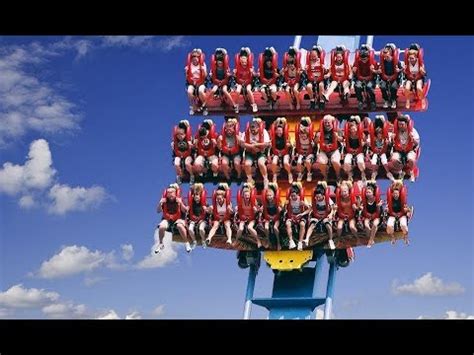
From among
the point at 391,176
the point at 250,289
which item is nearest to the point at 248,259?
the point at 250,289

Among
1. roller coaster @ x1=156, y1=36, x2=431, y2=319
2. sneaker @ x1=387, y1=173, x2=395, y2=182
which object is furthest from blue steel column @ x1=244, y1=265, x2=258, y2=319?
sneaker @ x1=387, y1=173, x2=395, y2=182

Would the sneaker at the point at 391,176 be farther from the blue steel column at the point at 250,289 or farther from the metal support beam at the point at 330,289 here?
the blue steel column at the point at 250,289

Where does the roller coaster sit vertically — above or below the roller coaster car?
above

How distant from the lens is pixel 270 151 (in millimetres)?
18141

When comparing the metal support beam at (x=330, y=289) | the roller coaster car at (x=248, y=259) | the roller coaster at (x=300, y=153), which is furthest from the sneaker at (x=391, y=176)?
the roller coaster car at (x=248, y=259)

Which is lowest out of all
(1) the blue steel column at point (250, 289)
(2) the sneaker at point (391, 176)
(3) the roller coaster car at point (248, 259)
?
(1) the blue steel column at point (250, 289)

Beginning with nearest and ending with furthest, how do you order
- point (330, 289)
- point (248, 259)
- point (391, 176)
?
1. point (330, 289)
2. point (391, 176)
3. point (248, 259)

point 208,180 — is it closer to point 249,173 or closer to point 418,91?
point 249,173

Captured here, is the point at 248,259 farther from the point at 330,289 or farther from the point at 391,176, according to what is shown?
the point at 391,176

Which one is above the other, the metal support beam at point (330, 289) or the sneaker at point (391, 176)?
the sneaker at point (391, 176)

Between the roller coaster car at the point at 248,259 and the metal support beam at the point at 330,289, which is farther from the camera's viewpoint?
the roller coaster car at the point at 248,259

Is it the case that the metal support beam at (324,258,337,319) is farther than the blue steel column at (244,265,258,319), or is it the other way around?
the blue steel column at (244,265,258,319)

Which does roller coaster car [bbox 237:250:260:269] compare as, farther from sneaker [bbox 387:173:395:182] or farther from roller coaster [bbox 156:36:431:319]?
sneaker [bbox 387:173:395:182]
